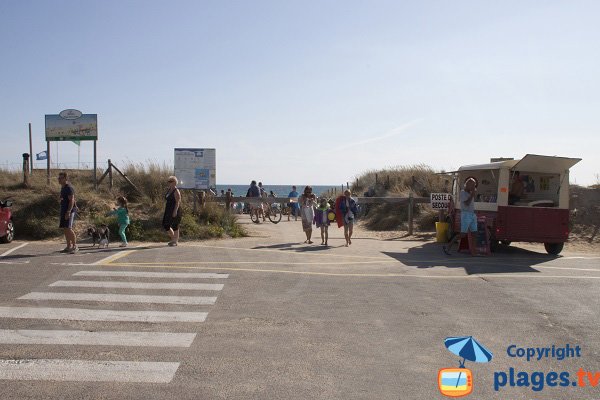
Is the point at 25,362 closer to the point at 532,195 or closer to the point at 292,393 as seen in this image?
the point at 292,393

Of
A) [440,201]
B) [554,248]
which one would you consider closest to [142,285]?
[554,248]

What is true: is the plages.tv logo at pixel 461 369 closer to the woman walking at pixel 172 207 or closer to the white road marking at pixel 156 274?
the white road marking at pixel 156 274

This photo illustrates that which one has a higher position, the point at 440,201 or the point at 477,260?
the point at 440,201

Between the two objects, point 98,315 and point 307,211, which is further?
point 307,211

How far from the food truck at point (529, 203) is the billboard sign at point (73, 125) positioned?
12468 mm

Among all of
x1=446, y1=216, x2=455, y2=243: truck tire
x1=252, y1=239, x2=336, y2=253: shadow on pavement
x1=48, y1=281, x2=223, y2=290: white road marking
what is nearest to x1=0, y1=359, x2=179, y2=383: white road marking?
x1=48, y1=281, x2=223, y2=290: white road marking

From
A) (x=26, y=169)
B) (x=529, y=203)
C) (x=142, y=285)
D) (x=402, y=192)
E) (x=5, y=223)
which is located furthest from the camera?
(x=402, y=192)

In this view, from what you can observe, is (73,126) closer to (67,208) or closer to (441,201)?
(67,208)

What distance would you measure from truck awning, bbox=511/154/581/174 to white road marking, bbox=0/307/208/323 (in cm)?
974

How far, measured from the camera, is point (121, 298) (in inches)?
322

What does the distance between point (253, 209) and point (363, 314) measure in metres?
16.4

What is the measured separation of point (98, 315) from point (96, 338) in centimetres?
104

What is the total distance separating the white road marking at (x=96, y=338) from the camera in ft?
19.8

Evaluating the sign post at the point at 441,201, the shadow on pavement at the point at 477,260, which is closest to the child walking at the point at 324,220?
the shadow on pavement at the point at 477,260
